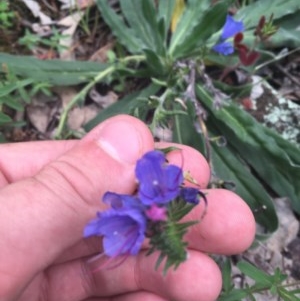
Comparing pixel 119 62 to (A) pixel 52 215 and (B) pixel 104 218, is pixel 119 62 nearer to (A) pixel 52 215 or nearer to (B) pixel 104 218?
(A) pixel 52 215

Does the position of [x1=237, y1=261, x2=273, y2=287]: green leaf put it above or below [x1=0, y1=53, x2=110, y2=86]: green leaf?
below

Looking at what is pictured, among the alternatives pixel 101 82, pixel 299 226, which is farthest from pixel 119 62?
pixel 299 226

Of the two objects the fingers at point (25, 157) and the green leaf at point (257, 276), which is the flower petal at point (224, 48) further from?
the green leaf at point (257, 276)

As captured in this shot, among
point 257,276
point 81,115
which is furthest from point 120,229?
point 81,115

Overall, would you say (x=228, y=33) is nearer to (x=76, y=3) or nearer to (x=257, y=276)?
(x=76, y=3)

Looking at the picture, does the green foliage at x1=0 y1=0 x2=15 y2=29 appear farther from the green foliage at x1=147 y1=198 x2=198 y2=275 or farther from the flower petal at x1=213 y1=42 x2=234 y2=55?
the green foliage at x1=147 y1=198 x2=198 y2=275

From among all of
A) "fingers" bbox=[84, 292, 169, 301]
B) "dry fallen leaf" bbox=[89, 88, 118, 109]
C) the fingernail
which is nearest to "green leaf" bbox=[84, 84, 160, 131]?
"dry fallen leaf" bbox=[89, 88, 118, 109]

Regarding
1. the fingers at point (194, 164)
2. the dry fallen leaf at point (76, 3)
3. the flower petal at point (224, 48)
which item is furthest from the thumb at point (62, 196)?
the dry fallen leaf at point (76, 3)
